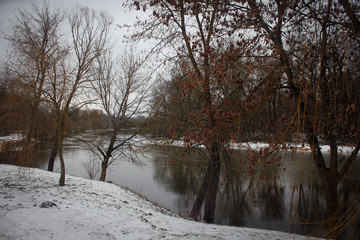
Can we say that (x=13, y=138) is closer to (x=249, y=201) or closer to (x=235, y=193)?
(x=249, y=201)

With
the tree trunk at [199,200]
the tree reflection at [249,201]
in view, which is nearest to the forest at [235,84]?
the tree trunk at [199,200]

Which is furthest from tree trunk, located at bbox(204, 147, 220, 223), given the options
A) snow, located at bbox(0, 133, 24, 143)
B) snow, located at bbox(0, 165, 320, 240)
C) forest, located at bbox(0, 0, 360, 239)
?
snow, located at bbox(0, 133, 24, 143)

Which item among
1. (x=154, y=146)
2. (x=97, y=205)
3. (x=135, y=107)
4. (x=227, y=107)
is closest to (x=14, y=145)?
(x=97, y=205)

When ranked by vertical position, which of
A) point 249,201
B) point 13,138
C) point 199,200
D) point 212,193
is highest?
point 13,138

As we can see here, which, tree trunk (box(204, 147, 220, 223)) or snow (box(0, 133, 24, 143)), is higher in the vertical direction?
snow (box(0, 133, 24, 143))

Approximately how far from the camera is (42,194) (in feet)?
21.3

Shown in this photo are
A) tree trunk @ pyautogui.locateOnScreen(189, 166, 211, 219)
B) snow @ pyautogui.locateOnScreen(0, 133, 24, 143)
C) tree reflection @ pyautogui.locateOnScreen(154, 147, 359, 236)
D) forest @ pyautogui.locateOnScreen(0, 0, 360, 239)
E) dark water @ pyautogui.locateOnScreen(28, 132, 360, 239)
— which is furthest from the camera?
dark water @ pyautogui.locateOnScreen(28, 132, 360, 239)

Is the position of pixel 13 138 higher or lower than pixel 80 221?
higher

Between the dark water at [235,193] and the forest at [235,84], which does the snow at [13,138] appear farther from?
the dark water at [235,193]

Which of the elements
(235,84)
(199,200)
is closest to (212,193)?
(199,200)

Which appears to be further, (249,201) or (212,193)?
(249,201)

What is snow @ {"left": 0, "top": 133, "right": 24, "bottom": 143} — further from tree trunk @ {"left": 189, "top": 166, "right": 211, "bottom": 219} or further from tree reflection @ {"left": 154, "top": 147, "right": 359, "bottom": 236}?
tree trunk @ {"left": 189, "top": 166, "right": 211, "bottom": 219}

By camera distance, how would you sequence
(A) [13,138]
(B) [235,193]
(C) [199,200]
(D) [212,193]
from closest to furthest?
1. (A) [13,138]
2. (D) [212,193]
3. (C) [199,200]
4. (B) [235,193]

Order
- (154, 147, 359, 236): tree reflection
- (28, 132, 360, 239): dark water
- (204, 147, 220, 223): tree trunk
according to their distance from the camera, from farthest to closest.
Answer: (28, 132, 360, 239): dark water → (154, 147, 359, 236): tree reflection → (204, 147, 220, 223): tree trunk
